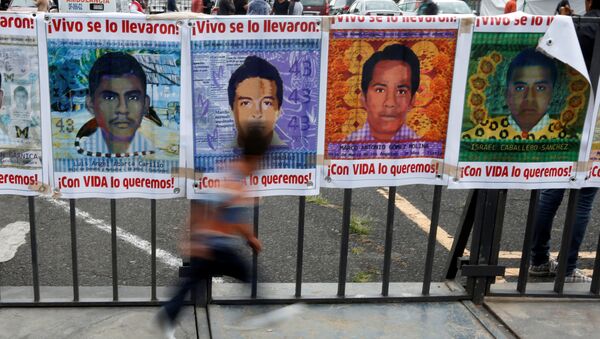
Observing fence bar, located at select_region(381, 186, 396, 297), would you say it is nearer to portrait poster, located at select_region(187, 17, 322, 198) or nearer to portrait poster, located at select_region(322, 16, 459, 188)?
portrait poster, located at select_region(322, 16, 459, 188)

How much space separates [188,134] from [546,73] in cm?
206

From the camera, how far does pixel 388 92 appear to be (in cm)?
348

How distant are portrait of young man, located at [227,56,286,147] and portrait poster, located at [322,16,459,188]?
30 cm

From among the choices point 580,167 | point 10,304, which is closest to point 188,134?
point 10,304

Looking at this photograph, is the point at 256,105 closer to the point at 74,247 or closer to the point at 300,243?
the point at 300,243

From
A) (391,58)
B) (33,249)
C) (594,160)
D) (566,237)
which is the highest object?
(391,58)

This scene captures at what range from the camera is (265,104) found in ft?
11.1

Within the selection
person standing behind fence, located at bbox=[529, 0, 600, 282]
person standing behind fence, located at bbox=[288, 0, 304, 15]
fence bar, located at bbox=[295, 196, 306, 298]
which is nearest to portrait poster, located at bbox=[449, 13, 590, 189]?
person standing behind fence, located at bbox=[529, 0, 600, 282]

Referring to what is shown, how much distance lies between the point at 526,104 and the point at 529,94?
0.06 metres

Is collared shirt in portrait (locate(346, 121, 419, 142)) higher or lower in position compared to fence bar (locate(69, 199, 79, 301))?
higher

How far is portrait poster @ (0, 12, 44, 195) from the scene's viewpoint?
3.17 m

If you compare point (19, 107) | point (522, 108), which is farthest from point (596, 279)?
point (19, 107)

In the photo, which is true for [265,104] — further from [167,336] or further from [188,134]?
[167,336]

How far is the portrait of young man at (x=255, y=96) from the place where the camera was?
10.9 ft
